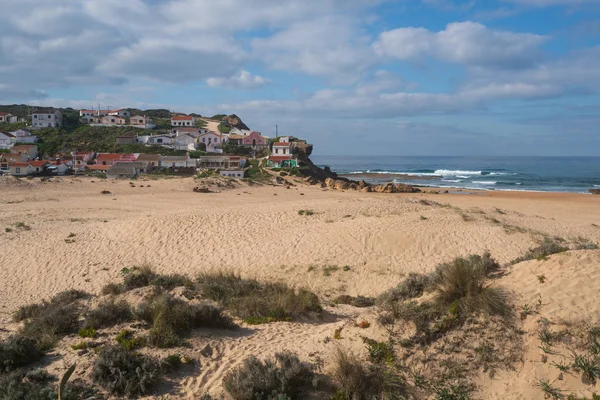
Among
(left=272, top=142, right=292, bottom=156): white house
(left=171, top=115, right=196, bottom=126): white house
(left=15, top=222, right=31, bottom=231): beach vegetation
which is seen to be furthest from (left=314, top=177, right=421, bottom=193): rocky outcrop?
(left=171, top=115, right=196, bottom=126): white house

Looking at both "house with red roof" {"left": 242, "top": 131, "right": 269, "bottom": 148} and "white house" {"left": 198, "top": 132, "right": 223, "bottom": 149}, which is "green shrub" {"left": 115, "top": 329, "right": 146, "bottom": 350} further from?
"house with red roof" {"left": 242, "top": 131, "right": 269, "bottom": 148}

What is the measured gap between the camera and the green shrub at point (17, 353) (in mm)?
6238

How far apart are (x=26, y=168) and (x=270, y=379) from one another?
50.6 m

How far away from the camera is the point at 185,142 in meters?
66.4

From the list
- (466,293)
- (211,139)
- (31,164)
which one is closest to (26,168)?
(31,164)

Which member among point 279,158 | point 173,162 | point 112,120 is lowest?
point 173,162

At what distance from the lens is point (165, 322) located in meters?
7.38

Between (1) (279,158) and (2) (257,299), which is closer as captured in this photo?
(2) (257,299)

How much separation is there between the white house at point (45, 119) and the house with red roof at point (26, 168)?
32.8 m

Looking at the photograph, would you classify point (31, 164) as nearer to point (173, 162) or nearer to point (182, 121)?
point (173, 162)

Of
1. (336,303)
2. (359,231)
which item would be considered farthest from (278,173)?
(336,303)

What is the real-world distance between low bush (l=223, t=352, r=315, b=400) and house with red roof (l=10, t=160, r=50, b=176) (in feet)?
163

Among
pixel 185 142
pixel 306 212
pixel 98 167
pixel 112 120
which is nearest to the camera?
pixel 306 212

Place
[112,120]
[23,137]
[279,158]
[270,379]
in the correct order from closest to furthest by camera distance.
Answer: [270,379] < [279,158] < [23,137] < [112,120]
